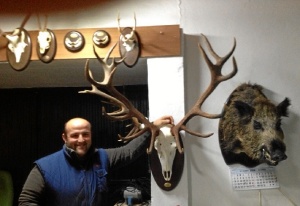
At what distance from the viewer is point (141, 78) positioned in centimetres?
279

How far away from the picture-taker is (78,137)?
2.29 metres

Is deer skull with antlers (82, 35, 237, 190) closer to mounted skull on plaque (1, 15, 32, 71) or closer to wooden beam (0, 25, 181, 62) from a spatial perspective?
wooden beam (0, 25, 181, 62)

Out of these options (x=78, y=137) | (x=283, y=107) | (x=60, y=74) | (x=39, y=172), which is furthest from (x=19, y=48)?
(x=283, y=107)

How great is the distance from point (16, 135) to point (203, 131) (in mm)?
1419

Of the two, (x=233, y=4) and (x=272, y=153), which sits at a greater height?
(x=233, y=4)

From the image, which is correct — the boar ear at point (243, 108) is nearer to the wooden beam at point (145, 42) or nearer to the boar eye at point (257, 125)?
the boar eye at point (257, 125)

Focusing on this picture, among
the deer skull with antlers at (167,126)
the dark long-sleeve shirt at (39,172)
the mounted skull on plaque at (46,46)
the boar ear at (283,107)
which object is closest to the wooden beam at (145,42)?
the mounted skull on plaque at (46,46)

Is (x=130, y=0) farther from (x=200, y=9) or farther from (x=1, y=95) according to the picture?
(x=1, y=95)

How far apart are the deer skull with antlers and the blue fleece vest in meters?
0.33

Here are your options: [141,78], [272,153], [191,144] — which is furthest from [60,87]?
[272,153]

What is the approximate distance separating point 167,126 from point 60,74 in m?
0.91

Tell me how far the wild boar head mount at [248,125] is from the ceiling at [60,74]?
0.59 metres

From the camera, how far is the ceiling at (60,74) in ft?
8.06

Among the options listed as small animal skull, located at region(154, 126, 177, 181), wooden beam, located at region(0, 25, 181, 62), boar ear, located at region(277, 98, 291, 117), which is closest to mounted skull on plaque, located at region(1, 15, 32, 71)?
wooden beam, located at region(0, 25, 181, 62)
